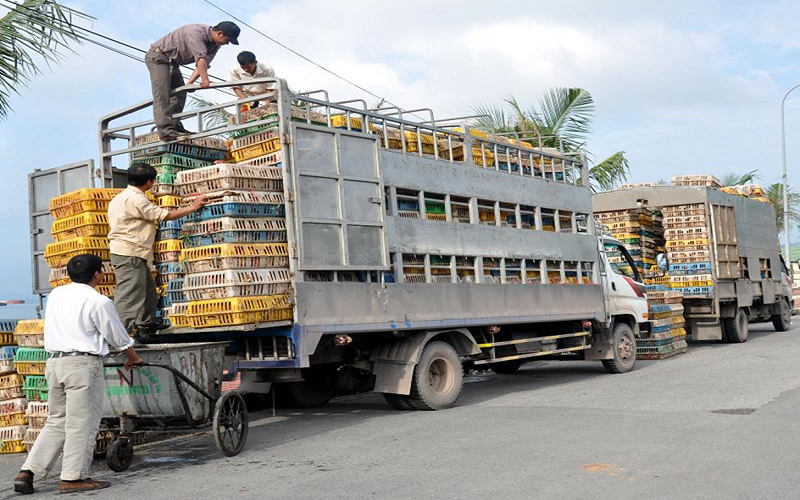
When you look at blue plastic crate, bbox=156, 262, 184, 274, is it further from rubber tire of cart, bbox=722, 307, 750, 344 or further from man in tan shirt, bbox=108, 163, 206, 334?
rubber tire of cart, bbox=722, 307, 750, 344

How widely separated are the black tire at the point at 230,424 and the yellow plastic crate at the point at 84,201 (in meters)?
2.39

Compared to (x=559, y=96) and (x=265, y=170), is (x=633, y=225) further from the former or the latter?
(x=265, y=170)

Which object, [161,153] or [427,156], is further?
[427,156]

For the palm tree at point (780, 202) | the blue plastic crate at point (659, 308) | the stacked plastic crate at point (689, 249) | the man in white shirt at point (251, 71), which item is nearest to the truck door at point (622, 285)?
the blue plastic crate at point (659, 308)

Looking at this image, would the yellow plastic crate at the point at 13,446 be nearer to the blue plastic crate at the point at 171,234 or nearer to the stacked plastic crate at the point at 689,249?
the blue plastic crate at the point at 171,234

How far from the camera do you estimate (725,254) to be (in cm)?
1850

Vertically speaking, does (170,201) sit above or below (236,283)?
above

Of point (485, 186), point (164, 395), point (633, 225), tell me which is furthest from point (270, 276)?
point (633, 225)

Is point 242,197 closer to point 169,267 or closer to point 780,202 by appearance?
point 169,267

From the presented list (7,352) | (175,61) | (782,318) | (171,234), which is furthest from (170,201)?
(782,318)

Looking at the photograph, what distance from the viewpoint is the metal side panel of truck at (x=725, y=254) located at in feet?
59.3

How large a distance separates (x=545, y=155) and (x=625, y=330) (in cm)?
343

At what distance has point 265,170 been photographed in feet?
27.9

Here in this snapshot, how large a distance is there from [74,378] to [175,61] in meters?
4.30
